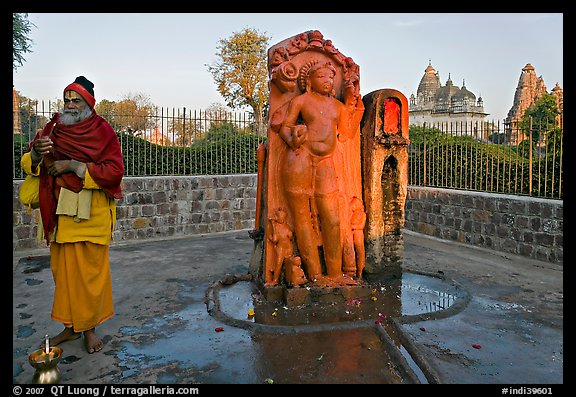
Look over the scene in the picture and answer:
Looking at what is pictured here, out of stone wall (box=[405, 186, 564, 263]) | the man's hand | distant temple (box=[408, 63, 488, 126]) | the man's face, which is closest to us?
the man's hand

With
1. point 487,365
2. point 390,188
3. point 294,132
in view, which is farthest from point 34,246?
point 487,365

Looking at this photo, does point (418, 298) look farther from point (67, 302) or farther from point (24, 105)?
point (24, 105)

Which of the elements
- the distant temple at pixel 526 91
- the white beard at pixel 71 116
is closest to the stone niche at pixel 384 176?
the white beard at pixel 71 116

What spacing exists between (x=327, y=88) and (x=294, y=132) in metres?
0.62

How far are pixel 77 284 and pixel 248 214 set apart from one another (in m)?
6.43

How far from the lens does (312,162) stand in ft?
14.7

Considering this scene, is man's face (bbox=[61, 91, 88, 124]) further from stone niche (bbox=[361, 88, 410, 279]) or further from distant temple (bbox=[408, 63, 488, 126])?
distant temple (bbox=[408, 63, 488, 126])

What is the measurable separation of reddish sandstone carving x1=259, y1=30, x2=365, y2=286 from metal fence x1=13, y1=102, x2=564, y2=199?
3.87 meters

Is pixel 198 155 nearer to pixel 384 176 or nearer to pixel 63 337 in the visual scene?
pixel 384 176

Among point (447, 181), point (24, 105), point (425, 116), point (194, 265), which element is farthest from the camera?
point (425, 116)

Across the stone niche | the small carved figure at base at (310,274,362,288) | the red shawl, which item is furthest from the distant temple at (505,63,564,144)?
the red shawl

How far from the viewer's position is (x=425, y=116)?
38.1 meters

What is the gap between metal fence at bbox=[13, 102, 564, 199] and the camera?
23.8 ft

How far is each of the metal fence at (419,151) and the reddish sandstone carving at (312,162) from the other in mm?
3872
